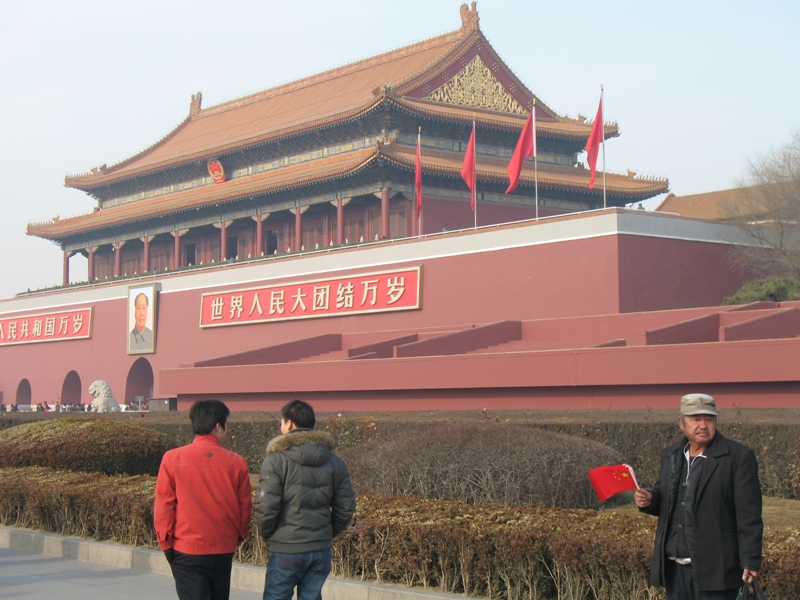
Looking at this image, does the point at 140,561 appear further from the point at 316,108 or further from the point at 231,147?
the point at 231,147

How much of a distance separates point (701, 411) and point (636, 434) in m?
6.65

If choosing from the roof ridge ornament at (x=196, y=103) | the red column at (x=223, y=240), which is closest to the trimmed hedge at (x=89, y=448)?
the red column at (x=223, y=240)

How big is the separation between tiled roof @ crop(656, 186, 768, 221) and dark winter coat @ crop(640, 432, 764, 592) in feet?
61.6

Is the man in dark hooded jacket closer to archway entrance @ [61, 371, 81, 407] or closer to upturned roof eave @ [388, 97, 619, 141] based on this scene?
upturned roof eave @ [388, 97, 619, 141]

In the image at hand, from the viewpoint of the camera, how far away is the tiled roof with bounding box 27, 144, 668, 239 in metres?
28.2

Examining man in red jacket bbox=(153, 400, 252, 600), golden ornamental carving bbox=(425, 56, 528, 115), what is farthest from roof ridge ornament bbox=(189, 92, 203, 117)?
man in red jacket bbox=(153, 400, 252, 600)

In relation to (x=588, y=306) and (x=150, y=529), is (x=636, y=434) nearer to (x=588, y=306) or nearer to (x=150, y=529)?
(x=150, y=529)

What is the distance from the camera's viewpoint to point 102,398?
3142 cm

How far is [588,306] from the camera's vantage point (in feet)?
69.0

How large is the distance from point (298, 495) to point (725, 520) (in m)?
1.81

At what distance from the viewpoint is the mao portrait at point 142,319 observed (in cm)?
3284

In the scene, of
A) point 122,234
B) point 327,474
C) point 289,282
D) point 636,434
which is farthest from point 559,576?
point 122,234

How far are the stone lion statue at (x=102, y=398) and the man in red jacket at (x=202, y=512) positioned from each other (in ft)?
89.3

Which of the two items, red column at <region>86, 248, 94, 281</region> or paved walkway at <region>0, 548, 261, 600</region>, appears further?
red column at <region>86, 248, 94, 281</region>
